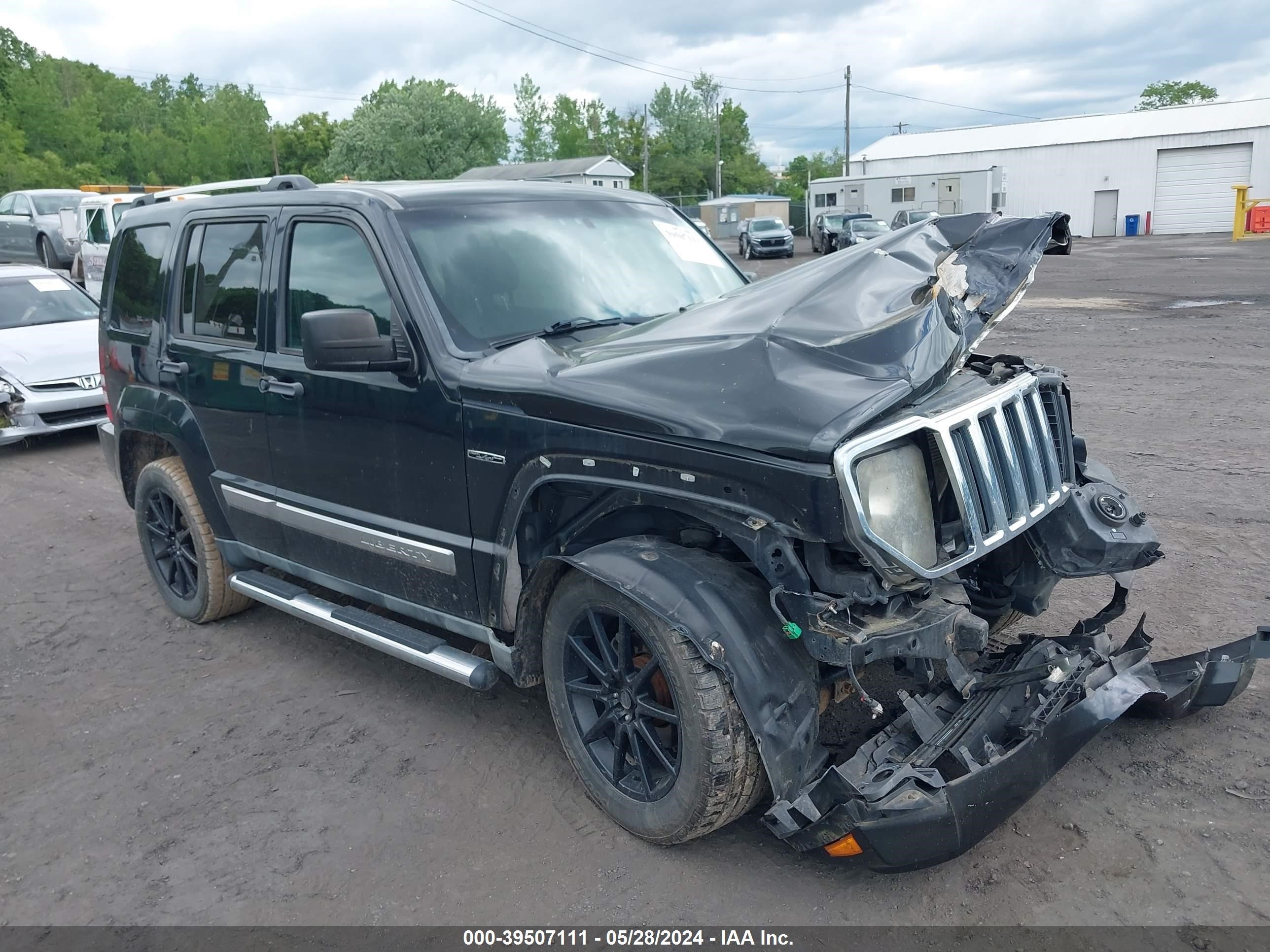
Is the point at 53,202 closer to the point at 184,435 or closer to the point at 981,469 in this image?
the point at 184,435

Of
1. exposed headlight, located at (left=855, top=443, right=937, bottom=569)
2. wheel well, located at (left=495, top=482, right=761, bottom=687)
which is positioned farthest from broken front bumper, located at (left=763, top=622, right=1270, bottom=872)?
wheel well, located at (left=495, top=482, right=761, bottom=687)

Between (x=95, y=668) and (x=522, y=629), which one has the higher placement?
(x=522, y=629)

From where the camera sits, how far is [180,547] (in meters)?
5.27

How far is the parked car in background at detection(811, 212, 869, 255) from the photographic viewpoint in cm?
3466

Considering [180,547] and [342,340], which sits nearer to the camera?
[342,340]

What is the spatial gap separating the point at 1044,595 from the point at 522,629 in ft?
6.16

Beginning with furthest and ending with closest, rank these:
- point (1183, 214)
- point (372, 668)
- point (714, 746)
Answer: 1. point (1183, 214)
2. point (372, 668)
3. point (714, 746)

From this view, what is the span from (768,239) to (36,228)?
68.1 ft

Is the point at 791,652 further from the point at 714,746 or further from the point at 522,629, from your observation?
the point at 522,629

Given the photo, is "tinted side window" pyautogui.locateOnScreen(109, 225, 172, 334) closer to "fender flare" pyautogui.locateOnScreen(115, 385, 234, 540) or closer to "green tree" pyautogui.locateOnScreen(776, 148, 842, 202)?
"fender flare" pyautogui.locateOnScreen(115, 385, 234, 540)

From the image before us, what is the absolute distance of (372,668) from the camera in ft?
15.4

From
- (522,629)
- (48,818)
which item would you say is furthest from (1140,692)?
(48,818)

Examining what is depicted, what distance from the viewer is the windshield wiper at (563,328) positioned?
12.2 ft
